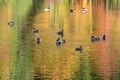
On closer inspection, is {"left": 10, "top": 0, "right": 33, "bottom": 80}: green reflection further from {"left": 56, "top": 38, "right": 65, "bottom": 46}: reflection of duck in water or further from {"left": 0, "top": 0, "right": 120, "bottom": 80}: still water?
{"left": 56, "top": 38, "right": 65, "bottom": 46}: reflection of duck in water

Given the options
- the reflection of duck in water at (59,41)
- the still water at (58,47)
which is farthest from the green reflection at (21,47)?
the reflection of duck in water at (59,41)

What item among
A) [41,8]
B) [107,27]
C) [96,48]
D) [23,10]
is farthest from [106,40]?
[41,8]

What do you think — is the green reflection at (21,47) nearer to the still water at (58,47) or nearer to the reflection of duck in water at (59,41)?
the still water at (58,47)

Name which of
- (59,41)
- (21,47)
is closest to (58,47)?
(59,41)

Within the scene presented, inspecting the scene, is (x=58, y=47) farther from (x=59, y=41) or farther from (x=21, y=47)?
(x=21, y=47)

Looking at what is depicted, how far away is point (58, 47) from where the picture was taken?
56.4 metres

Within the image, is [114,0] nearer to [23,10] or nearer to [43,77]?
[23,10]

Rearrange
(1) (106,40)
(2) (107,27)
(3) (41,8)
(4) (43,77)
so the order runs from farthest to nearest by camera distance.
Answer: (3) (41,8) < (2) (107,27) < (1) (106,40) < (4) (43,77)

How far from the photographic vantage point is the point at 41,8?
103m

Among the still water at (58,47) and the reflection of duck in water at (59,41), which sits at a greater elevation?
the reflection of duck in water at (59,41)

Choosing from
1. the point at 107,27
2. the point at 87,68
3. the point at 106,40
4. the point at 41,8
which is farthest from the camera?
the point at 41,8

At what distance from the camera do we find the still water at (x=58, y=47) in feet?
147

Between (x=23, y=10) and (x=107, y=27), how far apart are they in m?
24.1

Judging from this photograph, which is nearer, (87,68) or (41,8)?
(87,68)
